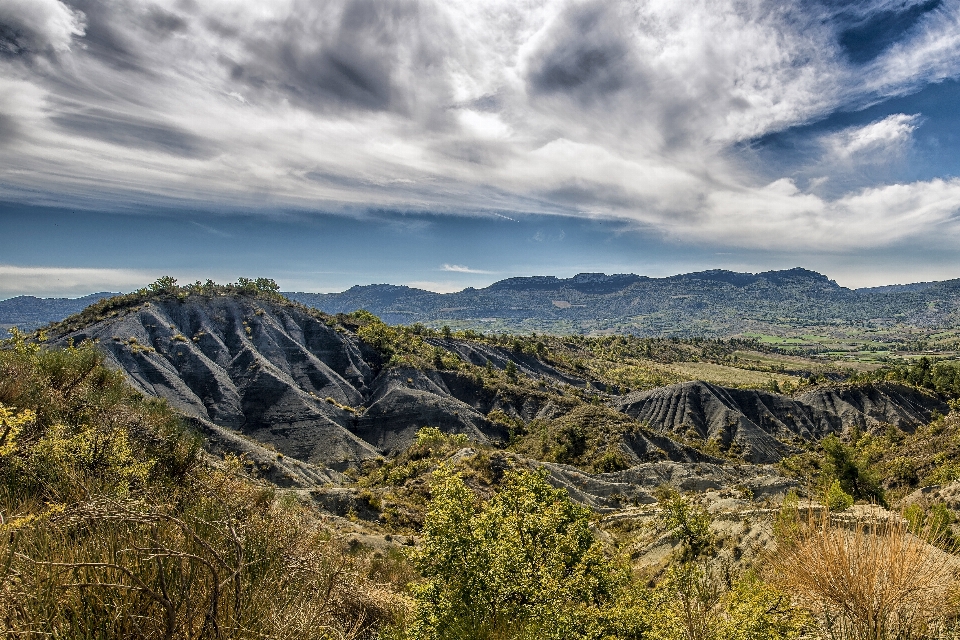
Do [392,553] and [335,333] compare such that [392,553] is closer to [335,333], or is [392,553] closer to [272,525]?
[272,525]

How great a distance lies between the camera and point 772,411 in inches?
4063

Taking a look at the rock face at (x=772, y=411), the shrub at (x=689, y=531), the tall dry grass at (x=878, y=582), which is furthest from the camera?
the rock face at (x=772, y=411)

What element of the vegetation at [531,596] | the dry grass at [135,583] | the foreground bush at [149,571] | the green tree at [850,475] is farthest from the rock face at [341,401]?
the dry grass at [135,583]

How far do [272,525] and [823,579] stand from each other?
26.4ft

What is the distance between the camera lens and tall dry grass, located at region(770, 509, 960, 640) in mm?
→ 6227

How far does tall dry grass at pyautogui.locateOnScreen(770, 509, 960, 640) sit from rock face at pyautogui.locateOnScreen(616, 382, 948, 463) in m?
89.8

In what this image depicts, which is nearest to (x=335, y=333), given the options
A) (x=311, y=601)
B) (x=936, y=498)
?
(x=936, y=498)

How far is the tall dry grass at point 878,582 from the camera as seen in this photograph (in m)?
6.23

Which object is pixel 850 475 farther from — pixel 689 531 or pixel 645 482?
pixel 689 531

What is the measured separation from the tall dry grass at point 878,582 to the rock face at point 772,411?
294 feet

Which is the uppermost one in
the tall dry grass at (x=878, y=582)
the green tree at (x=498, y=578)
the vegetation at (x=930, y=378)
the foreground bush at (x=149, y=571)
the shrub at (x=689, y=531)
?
the foreground bush at (x=149, y=571)

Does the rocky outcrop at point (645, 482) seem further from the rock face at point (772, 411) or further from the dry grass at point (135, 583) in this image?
the dry grass at point (135, 583)

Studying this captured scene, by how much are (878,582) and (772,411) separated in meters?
115

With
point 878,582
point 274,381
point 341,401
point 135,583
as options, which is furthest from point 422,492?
point 274,381
